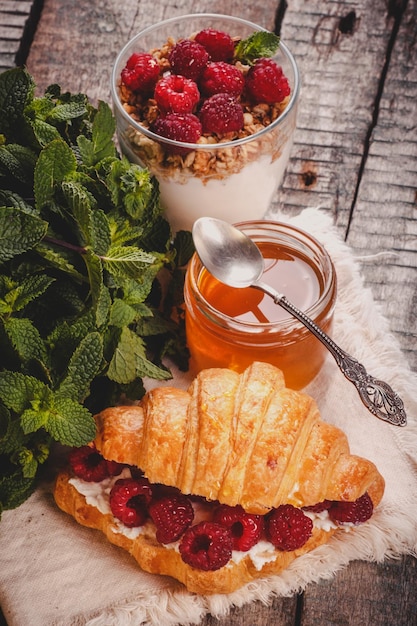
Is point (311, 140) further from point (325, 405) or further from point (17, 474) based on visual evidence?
point (17, 474)

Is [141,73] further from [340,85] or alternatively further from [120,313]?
[340,85]

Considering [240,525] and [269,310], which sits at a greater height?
[269,310]

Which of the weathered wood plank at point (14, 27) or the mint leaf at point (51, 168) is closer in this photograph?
the mint leaf at point (51, 168)

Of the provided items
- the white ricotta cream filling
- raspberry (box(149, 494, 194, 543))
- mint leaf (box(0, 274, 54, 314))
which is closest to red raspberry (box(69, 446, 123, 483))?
the white ricotta cream filling

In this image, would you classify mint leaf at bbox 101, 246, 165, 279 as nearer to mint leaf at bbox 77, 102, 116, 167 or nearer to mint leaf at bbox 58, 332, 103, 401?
mint leaf at bbox 58, 332, 103, 401

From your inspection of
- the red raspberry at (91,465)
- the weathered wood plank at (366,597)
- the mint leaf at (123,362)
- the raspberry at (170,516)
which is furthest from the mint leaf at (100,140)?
the weathered wood plank at (366,597)

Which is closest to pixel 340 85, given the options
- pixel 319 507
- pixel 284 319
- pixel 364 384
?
pixel 284 319

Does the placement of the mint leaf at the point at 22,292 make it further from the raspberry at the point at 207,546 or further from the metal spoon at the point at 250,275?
the raspberry at the point at 207,546

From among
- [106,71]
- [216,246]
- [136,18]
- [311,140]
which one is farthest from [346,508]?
[136,18]
